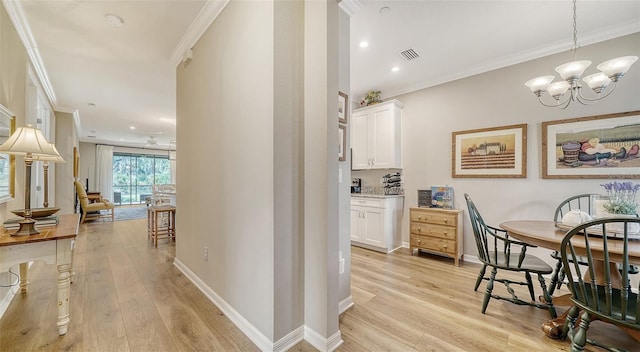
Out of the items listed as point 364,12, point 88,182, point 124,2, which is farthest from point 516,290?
point 88,182

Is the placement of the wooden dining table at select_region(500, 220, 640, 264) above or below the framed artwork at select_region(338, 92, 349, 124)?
below

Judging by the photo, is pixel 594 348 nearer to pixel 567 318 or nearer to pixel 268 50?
pixel 567 318

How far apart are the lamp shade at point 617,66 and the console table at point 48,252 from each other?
13.1ft

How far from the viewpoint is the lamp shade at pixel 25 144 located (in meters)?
1.65

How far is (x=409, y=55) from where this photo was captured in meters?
3.03

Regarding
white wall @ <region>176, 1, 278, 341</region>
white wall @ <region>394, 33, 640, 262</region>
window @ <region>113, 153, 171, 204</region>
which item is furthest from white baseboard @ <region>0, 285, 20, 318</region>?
window @ <region>113, 153, 171, 204</region>

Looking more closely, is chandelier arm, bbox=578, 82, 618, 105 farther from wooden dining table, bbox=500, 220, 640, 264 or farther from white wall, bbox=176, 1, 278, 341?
white wall, bbox=176, 1, 278, 341

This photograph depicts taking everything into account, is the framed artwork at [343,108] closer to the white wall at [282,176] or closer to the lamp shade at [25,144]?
the white wall at [282,176]

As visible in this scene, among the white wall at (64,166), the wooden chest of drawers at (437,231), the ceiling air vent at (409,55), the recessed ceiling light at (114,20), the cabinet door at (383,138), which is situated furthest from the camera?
the white wall at (64,166)

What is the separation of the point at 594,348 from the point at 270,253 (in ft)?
7.50

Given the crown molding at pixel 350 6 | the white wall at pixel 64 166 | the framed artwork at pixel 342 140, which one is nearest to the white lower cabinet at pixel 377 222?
the framed artwork at pixel 342 140

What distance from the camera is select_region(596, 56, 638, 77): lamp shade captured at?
5.47 feet

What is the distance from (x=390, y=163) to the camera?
3.94m

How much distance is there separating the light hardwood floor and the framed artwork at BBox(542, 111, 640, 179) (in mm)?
1503
